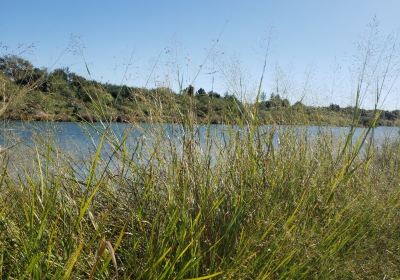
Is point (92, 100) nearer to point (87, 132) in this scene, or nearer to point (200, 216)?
point (87, 132)

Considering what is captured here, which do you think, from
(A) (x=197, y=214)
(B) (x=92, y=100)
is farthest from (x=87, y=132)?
(A) (x=197, y=214)

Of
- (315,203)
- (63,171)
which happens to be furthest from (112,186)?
(315,203)

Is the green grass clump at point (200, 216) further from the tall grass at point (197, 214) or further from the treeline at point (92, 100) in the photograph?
the treeline at point (92, 100)

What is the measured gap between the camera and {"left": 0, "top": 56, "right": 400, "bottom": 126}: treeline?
1776 mm

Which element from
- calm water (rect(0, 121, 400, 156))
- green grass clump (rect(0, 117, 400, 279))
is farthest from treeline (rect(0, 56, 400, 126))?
green grass clump (rect(0, 117, 400, 279))

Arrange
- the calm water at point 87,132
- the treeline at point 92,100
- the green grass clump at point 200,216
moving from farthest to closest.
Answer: the calm water at point 87,132, the treeline at point 92,100, the green grass clump at point 200,216

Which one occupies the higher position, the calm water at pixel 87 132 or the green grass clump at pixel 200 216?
the calm water at pixel 87 132

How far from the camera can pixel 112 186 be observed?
2.22m

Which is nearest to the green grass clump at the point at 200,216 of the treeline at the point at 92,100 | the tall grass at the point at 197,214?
the tall grass at the point at 197,214

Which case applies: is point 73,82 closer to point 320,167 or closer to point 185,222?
point 185,222

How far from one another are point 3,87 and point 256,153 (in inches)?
52.6

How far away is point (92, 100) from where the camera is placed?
2.28 meters

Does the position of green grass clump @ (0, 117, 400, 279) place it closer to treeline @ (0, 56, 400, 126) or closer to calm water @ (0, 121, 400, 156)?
calm water @ (0, 121, 400, 156)

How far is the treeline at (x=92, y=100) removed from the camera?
178 centimetres
